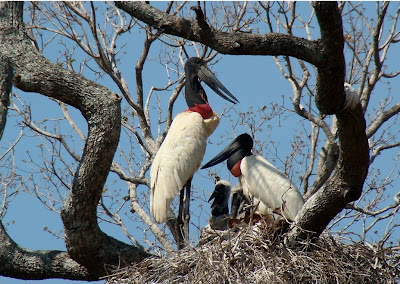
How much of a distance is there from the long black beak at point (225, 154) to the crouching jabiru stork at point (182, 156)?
0.37 m

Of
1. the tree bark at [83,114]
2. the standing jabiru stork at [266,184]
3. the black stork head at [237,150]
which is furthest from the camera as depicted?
the black stork head at [237,150]

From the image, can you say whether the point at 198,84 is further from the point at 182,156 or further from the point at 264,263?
the point at 264,263

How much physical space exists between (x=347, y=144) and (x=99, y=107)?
74.1 inches

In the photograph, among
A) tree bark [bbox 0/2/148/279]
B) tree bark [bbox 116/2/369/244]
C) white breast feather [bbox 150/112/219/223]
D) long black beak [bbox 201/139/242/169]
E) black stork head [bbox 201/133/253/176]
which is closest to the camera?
tree bark [bbox 116/2/369/244]

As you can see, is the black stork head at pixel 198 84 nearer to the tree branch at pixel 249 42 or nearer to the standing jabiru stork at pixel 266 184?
the standing jabiru stork at pixel 266 184

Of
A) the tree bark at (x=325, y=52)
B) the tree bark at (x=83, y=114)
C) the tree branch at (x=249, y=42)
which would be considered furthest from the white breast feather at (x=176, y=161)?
the tree branch at (x=249, y=42)

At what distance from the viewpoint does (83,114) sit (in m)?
5.77

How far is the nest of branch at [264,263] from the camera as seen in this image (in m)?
5.71

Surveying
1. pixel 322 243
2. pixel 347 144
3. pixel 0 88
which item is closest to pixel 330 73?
pixel 347 144

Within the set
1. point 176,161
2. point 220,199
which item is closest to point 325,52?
point 176,161

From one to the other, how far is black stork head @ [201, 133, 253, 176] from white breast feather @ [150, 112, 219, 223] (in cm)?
48

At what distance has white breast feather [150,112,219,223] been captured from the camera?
760cm

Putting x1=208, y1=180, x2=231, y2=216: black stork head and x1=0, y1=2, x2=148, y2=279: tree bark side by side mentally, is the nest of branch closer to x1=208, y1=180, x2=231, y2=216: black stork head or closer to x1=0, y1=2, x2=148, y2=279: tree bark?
x1=0, y1=2, x2=148, y2=279: tree bark

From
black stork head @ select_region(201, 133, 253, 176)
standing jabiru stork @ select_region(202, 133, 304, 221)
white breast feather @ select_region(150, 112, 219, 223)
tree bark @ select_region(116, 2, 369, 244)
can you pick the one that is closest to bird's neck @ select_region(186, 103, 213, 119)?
white breast feather @ select_region(150, 112, 219, 223)
